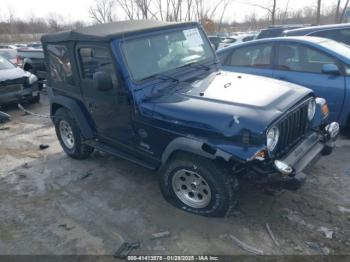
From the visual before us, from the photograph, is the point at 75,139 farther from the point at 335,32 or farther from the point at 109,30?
the point at 335,32

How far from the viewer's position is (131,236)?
11.2 feet

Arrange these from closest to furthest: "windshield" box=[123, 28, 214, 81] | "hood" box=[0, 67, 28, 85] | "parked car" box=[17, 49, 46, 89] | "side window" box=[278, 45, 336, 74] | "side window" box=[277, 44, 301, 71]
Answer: "windshield" box=[123, 28, 214, 81] < "side window" box=[278, 45, 336, 74] < "side window" box=[277, 44, 301, 71] < "hood" box=[0, 67, 28, 85] < "parked car" box=[17, 49, 46, 89]

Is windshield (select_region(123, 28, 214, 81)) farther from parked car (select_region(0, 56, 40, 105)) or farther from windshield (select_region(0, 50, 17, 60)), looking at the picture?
windshield (select_region(0, 50, 17, 60))

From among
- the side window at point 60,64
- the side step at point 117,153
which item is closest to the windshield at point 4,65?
the side window at point 60,64

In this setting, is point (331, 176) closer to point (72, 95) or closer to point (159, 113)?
point (159, 113)

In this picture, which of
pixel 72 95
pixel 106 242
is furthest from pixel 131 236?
pixel 72 95

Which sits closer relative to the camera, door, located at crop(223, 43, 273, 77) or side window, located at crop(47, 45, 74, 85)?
side window, located at crop(47, 45, 74, 85)

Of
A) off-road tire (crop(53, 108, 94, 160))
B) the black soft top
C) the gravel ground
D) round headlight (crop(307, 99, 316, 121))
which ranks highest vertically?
the black soft top

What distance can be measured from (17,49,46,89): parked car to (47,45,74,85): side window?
7158mm

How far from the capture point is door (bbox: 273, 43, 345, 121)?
16.6ft

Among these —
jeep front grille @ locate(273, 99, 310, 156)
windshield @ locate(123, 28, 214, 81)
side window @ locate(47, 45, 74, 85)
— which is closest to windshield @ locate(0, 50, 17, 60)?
side window @ locate(47, 45, 74, 85)

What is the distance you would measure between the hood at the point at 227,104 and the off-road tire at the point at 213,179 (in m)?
0.36

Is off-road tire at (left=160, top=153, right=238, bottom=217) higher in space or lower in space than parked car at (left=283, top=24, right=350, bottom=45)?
lower

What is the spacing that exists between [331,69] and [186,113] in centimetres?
288
